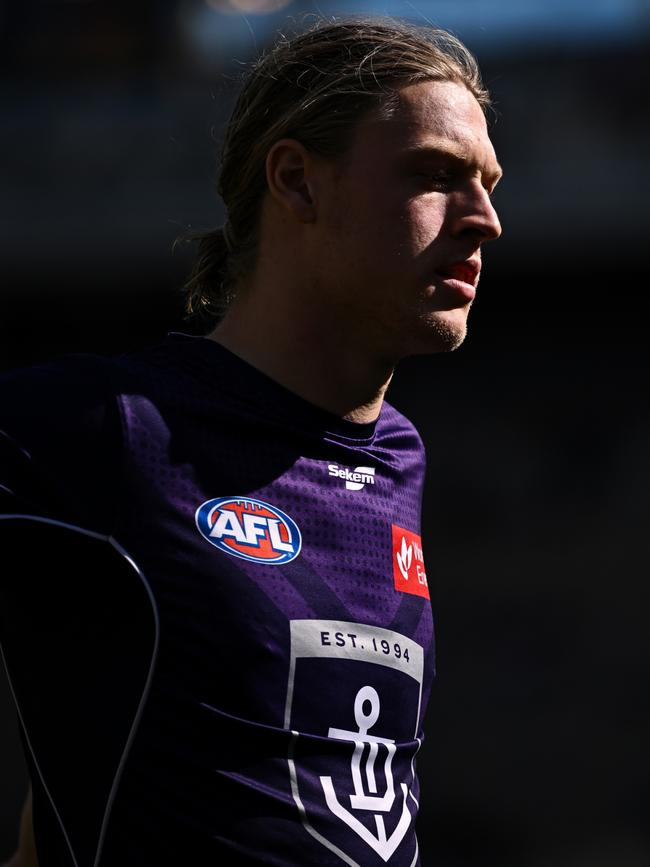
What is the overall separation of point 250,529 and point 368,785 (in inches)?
16.5

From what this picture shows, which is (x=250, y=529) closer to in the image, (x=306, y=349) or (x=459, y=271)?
(x=306, y=349)

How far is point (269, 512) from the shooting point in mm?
2041

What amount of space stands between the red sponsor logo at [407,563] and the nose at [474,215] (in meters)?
0.51

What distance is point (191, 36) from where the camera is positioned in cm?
1150

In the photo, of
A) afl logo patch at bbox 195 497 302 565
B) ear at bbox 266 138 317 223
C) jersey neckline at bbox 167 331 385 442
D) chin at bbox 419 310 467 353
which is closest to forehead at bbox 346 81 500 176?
ear at bbox 266 138 317 223

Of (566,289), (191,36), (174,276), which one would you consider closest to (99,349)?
(174,276)

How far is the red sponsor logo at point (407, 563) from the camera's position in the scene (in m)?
2.22

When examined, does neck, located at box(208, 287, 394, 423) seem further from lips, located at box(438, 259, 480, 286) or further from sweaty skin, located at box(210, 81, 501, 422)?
lips, located at box(438, 259, 480, 286)

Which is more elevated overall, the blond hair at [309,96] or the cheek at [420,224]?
the blond hair at [309,96]

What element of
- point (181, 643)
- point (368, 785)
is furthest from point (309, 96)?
point (368, 785)

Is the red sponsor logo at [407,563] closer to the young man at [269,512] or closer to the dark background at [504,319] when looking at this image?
the young man at [269,512]

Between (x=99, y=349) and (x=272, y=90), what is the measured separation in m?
10.3

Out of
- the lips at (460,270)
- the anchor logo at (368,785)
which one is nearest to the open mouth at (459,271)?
the lips at (460,270)

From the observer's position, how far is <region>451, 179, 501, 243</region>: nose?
2141mm
